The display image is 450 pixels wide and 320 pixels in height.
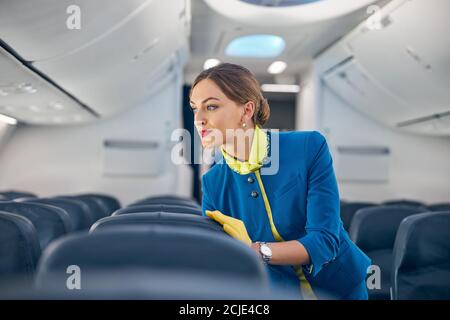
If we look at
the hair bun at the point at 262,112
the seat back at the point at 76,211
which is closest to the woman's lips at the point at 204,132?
the hair bun at the point at 262,112

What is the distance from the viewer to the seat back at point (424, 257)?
5.94 ft

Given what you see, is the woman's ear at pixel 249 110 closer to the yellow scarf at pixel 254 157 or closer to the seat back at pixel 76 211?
the yellow scarf at pixel 254 157

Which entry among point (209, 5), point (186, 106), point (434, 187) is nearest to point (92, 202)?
point (209, 5)

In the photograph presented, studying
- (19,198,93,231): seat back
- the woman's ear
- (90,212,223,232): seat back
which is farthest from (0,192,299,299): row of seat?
(19,198,93,231): seat back

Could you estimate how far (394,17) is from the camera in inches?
184

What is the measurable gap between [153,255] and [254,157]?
718 mm

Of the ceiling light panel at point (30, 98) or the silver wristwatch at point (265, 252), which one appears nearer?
the silver wristwatch at point (265, 252)

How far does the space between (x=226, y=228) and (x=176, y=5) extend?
3.65 metres

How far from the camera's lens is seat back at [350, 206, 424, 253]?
116 inches

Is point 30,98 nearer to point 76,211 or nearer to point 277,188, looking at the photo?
point 76,211

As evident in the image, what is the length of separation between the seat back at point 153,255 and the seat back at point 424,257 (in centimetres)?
115

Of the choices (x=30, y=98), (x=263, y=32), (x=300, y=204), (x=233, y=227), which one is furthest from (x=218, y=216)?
(x=263, y=32)

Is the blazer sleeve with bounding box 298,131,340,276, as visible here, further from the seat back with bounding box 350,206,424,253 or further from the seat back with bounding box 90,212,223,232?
the seat back with bounding box 350,206,424,253
